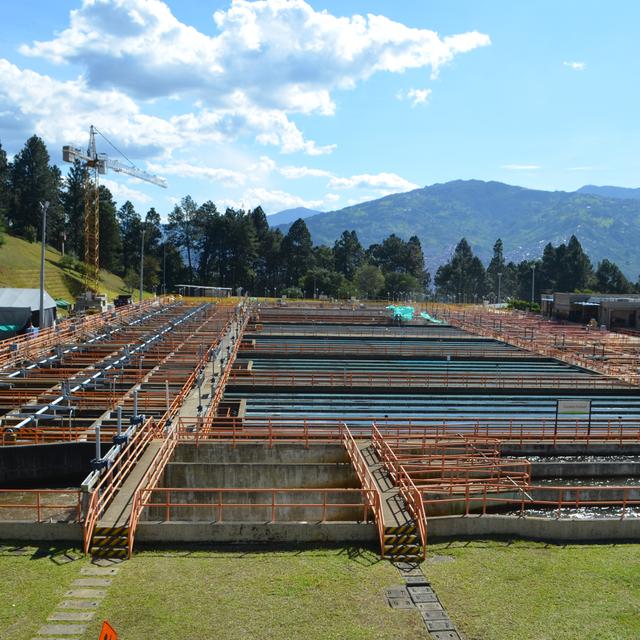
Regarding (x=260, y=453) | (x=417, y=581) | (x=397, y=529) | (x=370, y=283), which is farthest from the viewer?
(x=370, y=283)

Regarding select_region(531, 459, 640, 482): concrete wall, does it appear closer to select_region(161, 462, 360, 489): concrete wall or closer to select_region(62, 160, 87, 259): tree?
select_region(161, 462, 360, 489): concrete wall

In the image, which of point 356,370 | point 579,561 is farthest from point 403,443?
point 356,370

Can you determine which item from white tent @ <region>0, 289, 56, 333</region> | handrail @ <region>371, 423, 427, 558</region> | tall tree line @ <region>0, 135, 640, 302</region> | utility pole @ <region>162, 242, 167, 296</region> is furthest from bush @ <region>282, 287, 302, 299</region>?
handrail @ <region>371, 423, 427, 558</region>

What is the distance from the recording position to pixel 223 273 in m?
90.8

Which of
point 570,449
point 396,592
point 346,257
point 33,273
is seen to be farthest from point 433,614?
point 346,257

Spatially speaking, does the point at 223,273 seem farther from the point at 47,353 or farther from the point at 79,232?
the point at 47,353

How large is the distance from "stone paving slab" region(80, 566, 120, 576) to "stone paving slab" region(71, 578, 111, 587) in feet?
0.52

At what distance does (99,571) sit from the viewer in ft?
29.6

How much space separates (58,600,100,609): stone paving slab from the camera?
26.3ft

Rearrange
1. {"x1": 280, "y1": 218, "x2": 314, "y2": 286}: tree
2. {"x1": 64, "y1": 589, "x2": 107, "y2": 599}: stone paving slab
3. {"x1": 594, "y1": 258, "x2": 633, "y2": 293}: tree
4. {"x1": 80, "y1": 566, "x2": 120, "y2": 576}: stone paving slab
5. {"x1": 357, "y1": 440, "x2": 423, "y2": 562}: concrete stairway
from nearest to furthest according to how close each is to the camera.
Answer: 1. {"x1": 64, "y1": 589, "x2": 107, "y2": 599}: stone paving slab
2. {"x1": 80, "y1": 566, "x2": 120, "y2": 576}: stone paving slab
3. {"x1": 357, "y1": 440, "x2": 423, "y2": 562}: concrete stairway
4. {"x1": 594, "y1": 258, "x2": 633, "y2": 293}: tree
5. {"x1": 280, "y1": 218, "x2": 314, "y2": 286}: tree

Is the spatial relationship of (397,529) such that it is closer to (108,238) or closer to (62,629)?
(62,629)

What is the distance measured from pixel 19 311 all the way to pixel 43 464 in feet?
68.1

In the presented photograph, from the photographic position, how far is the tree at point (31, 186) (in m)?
80.9

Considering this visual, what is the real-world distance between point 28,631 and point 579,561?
787 cm
